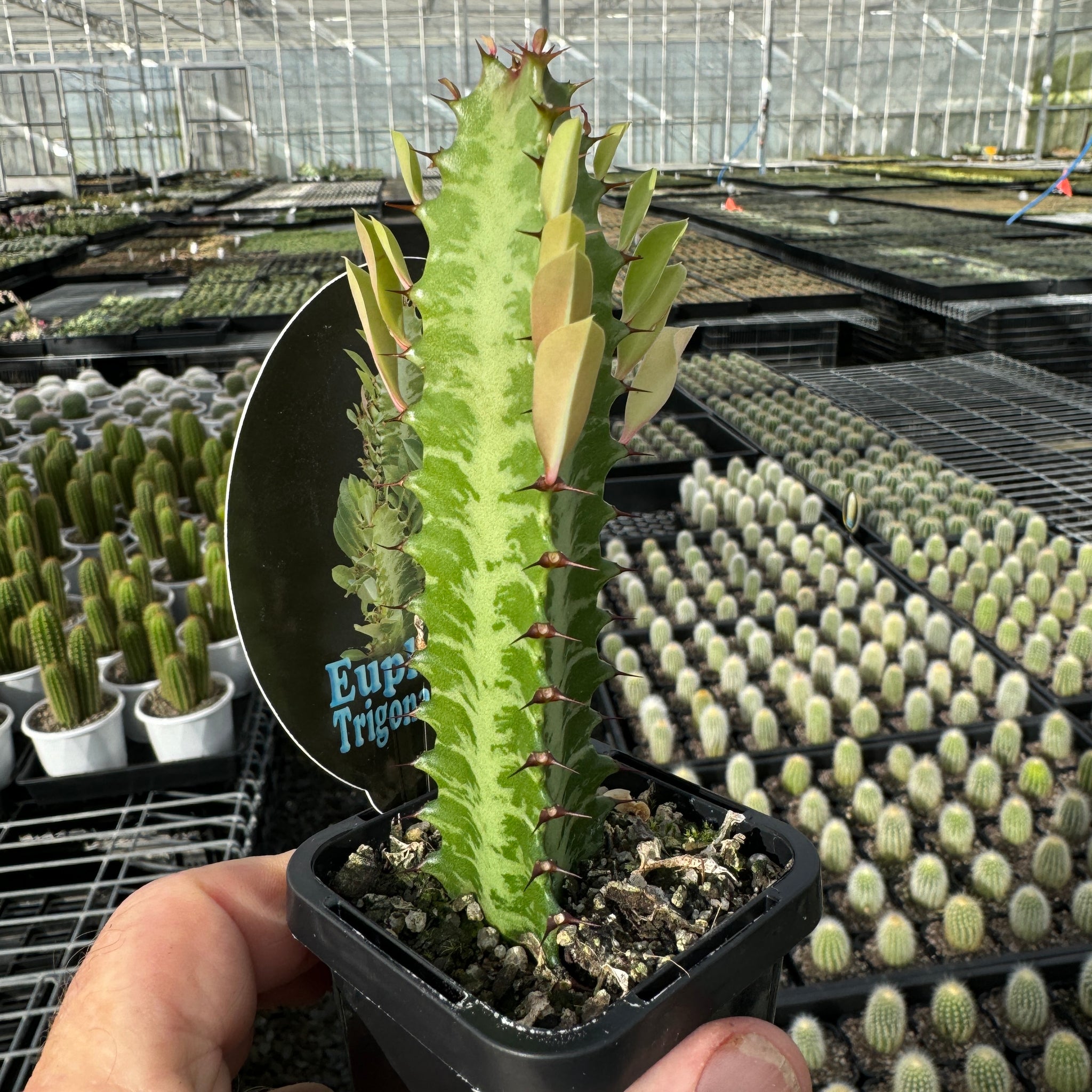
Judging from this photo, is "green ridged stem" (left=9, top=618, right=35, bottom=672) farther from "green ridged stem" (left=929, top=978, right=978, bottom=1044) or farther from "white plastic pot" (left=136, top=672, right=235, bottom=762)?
"green ridged stem" (left=929, top=978, right=978, bottom=1044)

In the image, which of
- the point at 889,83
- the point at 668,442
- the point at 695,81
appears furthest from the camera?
the point at 889,83

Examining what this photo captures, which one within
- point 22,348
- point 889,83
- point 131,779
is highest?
point 889,83

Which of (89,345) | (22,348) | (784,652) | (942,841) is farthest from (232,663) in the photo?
(22,348)

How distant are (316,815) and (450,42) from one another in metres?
25.6

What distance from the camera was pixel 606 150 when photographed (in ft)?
2.34

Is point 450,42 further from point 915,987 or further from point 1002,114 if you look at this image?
point 915,987

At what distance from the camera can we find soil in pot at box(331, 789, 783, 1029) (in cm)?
71

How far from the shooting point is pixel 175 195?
53.8 feet

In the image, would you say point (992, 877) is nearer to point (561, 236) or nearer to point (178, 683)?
point (178, 683)

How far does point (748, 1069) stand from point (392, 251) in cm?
64

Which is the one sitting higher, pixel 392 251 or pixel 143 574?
pixel 392 251

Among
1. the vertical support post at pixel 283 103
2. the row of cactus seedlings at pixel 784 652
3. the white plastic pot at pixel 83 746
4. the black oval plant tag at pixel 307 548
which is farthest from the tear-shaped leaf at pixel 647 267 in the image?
the vertical support post at pixel 283 103

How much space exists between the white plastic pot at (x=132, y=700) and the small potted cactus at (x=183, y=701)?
0.01 metres

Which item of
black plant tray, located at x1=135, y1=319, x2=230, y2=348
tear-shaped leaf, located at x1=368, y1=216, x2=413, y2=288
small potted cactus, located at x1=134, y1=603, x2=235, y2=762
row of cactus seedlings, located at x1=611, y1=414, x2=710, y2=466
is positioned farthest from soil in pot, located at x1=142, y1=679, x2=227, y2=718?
black plant tray, located at x1=135, y1=319, x2=230, y2=348
